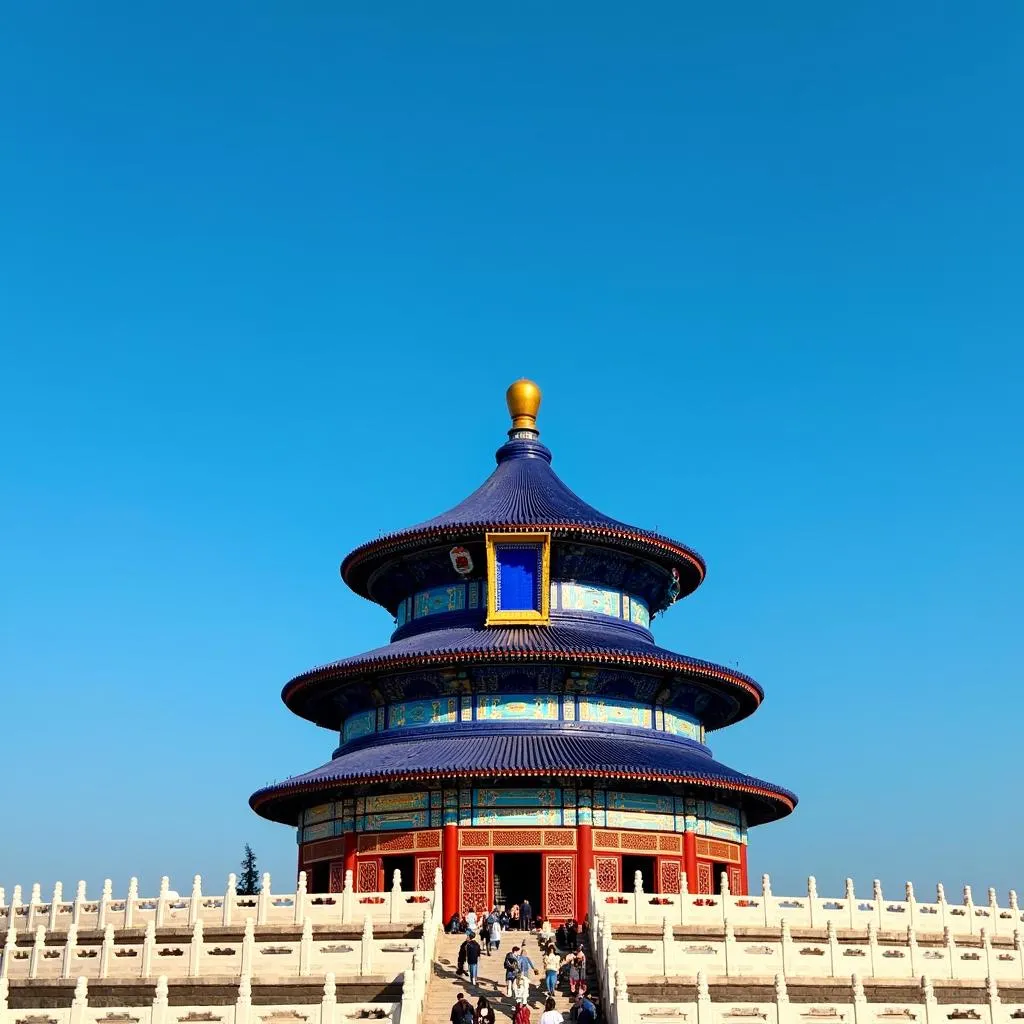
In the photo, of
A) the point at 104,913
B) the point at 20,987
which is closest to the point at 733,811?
the point at 104,913

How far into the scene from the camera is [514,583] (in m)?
48.2

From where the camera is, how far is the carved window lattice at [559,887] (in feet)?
135

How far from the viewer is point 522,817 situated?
1672 inches

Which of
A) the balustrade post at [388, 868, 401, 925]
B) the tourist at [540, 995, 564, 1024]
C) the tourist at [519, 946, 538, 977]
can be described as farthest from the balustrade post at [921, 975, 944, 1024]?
the balustrade post at [388, 868, 401, 925]

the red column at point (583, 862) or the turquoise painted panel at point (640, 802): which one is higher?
the turquoise painted panel at point (640, 802)

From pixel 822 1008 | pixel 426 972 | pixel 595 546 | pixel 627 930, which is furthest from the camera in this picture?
pixel 595 546

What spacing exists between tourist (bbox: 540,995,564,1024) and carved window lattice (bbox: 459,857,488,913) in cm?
1597

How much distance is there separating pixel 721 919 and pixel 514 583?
18604 mm

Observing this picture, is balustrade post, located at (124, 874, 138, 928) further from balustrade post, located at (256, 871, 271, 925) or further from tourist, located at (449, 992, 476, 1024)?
tourist, located at (449, 992, 476, 1024)

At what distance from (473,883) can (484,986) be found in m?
13.1

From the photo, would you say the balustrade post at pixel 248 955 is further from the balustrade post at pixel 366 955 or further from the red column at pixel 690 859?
the red column at pixel 690 859

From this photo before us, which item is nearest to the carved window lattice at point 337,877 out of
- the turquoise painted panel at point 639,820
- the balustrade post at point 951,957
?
the turquoise painted panel at point 639,820

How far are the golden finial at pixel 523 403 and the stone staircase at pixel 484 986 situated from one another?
27.5 m

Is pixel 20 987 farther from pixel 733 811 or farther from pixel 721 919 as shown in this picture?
pixel 733 811
